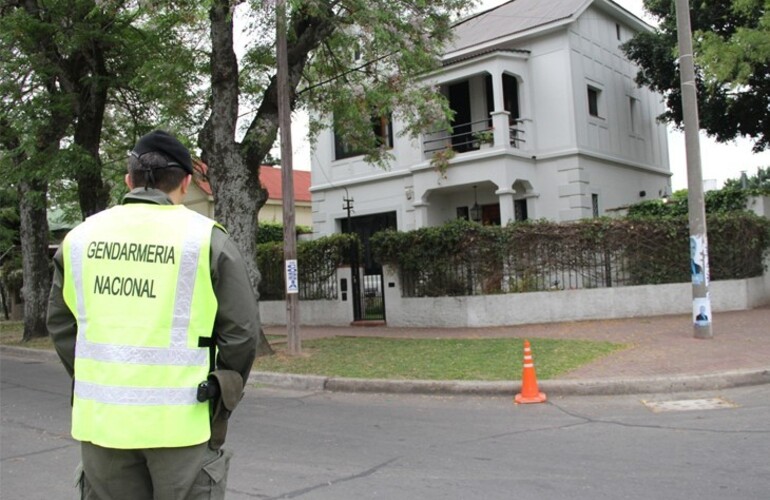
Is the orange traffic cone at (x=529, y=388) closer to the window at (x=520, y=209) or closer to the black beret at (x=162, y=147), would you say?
the black beret at (x=162, y=147)

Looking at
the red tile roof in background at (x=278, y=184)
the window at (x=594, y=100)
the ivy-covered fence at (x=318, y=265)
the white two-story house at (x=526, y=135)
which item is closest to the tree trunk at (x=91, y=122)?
the ivy-covered fence at (x=318, y=265)

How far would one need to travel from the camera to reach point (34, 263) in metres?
17.3

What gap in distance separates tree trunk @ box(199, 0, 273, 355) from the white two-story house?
319 inches

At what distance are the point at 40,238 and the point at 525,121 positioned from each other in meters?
14.3

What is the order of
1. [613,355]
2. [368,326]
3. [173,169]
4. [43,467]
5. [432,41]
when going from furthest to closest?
[368,326] < [432,41] < [613,355] < [43,467] < [173,169]

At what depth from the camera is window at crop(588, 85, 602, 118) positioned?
2114cm

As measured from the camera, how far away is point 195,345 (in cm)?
229

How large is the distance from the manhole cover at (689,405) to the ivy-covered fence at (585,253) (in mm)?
6826

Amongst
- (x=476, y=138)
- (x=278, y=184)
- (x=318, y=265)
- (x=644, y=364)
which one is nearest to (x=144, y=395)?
(x=644, y=364)

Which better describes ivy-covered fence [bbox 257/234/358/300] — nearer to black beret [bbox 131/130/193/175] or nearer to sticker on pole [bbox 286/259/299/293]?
sticker on pole [bbox 286/259/299/293]

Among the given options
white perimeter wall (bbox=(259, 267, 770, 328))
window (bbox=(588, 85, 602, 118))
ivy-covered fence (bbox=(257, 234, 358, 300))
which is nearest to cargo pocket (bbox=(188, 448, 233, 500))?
white perimeter wall (bbox=(259, 267, 770, 328))

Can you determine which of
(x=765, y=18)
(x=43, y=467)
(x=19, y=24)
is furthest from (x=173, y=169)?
(x=765, y=18)

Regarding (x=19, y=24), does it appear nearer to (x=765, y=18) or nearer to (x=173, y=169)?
(x=173, y=169)

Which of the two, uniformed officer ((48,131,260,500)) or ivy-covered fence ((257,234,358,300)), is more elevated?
ivy-covered fence ((257,234,358,300))
